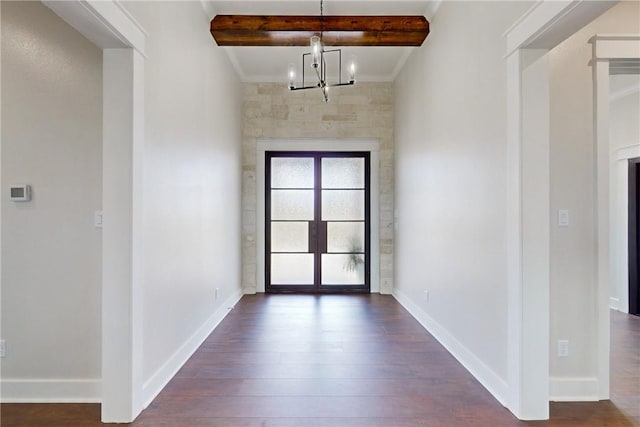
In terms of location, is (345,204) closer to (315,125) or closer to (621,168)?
(315,125)

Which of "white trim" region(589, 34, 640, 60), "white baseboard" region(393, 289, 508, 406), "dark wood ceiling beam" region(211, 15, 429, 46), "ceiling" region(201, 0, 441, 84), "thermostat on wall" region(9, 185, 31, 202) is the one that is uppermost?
"ceiling" region(201, 0, 441, 84)

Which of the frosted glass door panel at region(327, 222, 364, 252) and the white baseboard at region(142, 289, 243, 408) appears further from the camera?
the frosted glass door panel at region(327, 222, 364, 252)

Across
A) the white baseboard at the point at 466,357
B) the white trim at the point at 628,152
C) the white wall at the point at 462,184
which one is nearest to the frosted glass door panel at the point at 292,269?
the white wall at the point at 462,184

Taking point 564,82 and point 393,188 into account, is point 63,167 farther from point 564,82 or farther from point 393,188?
point 393,188

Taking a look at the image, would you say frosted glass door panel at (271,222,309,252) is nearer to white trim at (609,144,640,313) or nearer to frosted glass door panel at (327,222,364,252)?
frosted glass door panel at (327,222,364,252)

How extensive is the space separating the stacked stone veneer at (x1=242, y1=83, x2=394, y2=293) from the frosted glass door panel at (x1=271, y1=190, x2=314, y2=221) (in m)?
0.33

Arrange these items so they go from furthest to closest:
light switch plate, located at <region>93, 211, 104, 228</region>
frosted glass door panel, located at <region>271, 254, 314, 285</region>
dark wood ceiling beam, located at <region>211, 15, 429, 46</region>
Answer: frosted glass door panel, located at <region>271, 254, 314, 285</region> < dark wood ceiling beam, located at <region>211, 15, 429, 46</region> < light switch plate, located at <region>93, 211, 104, 228</region>

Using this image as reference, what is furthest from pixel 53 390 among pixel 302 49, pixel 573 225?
pixel 302 49

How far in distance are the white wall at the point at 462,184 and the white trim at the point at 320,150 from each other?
1163mm

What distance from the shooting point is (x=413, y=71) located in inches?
187

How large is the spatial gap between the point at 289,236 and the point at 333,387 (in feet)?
11.7

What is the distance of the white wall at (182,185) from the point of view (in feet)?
8.20

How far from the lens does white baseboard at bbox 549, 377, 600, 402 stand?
2.46m

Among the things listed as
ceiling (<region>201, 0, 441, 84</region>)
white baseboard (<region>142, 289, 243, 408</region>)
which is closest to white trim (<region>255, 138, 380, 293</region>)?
ceiling (<region>201, 0, 441, 84</region>)
